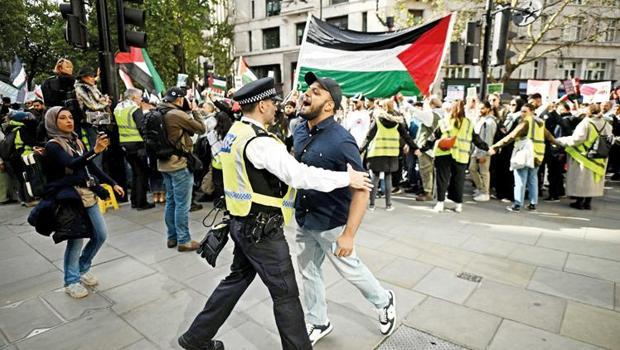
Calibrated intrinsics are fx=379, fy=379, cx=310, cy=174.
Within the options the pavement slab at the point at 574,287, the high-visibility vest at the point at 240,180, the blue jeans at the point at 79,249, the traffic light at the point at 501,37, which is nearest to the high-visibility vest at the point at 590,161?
the traffic light at the point at 501,37

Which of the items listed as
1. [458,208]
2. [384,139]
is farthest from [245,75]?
[458,208]

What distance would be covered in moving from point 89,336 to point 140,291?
0.78 meters

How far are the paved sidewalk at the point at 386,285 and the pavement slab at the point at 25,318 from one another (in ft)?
0.05

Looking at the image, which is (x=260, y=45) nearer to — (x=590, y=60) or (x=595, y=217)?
(x=590, y=60)

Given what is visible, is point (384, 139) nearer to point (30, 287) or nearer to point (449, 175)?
point (449, 175)

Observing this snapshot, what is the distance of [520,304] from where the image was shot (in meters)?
3.62

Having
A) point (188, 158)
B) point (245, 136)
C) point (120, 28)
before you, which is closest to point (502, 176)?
point (188, 158)

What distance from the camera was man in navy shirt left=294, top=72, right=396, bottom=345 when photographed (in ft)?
8.98

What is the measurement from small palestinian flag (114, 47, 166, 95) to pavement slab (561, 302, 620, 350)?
7.97m

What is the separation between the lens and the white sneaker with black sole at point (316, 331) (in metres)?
2.97

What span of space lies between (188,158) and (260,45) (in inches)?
1367

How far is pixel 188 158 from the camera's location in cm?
497

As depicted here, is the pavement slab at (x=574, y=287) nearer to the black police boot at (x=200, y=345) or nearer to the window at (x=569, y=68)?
the black police boot at (x=200, y=345)

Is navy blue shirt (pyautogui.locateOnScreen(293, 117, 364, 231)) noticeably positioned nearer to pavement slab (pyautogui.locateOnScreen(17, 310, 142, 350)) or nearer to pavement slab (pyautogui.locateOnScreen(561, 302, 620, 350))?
pavement slab (pyautogui.locateOnScreen(17, 310, 142, 350))
